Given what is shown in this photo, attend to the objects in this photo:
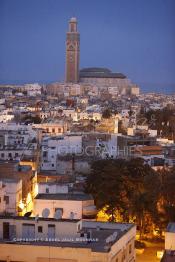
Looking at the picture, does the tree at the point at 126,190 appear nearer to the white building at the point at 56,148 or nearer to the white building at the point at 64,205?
the white building at the point at 64,205

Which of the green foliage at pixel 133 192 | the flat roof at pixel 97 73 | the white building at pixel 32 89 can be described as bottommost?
the green foliage at pixel 133 192

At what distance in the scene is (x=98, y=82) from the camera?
3031 centimetres

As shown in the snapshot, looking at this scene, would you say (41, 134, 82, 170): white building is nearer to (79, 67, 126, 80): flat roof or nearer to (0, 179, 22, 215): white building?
(0, 179, 22, 215): white building

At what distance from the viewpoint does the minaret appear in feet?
86.4

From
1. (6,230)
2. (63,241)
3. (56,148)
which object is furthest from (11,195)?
(56,148)

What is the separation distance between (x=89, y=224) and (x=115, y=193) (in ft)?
4.29

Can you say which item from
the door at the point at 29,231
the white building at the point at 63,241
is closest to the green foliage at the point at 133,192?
the white building at the point at 63,241

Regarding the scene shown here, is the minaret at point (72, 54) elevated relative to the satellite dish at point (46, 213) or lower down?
elevated

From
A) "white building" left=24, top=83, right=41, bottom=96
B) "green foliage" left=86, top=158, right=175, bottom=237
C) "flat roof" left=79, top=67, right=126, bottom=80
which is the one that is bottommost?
"green foliage" left=86, top=158, right=175, bottom=237

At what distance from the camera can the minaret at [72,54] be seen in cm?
2633

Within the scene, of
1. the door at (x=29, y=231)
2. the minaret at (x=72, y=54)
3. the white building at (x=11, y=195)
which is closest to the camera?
the door at (x=29, y=231)

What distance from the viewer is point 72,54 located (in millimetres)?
27172

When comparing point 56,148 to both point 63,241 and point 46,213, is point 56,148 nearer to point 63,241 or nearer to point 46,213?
point 46,213

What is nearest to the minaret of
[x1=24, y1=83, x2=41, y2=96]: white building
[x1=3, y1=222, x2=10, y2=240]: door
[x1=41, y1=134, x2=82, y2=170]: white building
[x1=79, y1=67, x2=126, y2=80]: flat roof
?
[x1=79, y1=67, x2=126, y2=80]: flat roof
